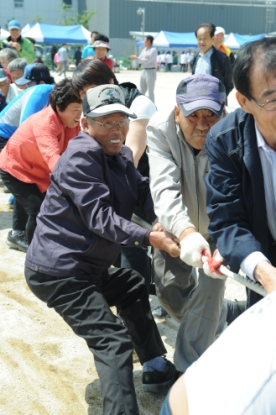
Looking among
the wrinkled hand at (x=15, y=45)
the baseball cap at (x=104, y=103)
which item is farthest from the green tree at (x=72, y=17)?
the baseball cap at (x=104, y=103)

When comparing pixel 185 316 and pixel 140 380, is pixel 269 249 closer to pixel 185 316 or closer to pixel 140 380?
pixel 185 316

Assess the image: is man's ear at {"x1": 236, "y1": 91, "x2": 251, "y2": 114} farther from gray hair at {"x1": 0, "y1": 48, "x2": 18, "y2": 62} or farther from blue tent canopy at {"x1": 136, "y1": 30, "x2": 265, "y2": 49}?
blue tent canopy at {"x1": 136, "y1": 30, "x2": 265, "y2": 49}

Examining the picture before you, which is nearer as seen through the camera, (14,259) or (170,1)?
(14,259)

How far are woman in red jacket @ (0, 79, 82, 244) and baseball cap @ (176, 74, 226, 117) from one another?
149 cm

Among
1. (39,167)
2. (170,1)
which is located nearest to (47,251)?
(39,167)

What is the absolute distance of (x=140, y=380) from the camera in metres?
3.69

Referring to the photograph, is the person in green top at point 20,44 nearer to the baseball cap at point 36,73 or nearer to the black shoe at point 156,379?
the baseball cap at point 36,73

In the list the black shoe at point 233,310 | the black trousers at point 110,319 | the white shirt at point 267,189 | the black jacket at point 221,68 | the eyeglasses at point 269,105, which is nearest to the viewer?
the eyeglasses at point 269,105

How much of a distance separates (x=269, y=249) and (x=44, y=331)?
81.0 inches

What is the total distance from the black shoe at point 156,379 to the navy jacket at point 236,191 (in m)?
1.13

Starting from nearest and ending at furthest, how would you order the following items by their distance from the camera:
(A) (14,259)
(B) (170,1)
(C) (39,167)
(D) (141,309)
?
1. (D) (141,309)
2. (C) (39,167)
3. (A) (14,259)
4. (B) (170,1)

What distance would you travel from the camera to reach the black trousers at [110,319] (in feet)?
9.65

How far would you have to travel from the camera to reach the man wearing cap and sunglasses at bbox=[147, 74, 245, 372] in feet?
10.3

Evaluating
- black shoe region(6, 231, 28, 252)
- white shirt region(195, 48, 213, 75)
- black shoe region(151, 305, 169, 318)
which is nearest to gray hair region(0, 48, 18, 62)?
white shirt region(195, 48, 213, 75)
